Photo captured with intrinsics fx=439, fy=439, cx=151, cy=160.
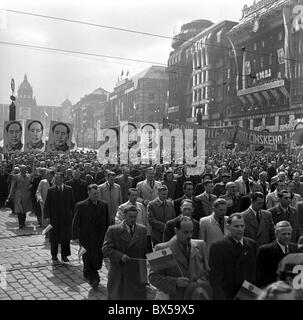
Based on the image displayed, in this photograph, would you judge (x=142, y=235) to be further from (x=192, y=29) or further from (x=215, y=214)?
(x=192, y=29)

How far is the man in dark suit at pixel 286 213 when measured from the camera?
6602 millimetres

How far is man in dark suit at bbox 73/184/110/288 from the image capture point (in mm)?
6781

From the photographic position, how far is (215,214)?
5848 millimetres

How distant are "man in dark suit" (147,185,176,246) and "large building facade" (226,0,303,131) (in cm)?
3388

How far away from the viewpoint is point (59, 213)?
8.44m

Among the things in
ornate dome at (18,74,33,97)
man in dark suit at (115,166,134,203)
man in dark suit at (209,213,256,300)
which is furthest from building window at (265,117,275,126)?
ornate dome at (18,74,33,97)

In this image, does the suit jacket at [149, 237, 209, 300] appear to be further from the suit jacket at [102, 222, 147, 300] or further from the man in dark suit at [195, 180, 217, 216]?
the man in dark suit at [195, 180, 217, 216]

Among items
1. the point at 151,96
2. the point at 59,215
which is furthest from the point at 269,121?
the point at 151,96

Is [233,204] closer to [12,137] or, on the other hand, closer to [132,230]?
[132,230]

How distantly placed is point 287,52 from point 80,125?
108m

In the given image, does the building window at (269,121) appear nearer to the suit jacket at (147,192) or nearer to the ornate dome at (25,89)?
the suit jacket at (147,192)

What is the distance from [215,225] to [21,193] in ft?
24.4
